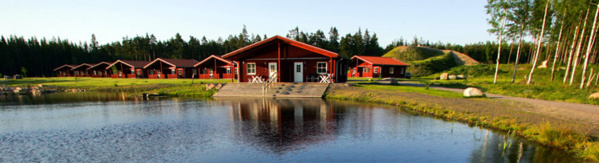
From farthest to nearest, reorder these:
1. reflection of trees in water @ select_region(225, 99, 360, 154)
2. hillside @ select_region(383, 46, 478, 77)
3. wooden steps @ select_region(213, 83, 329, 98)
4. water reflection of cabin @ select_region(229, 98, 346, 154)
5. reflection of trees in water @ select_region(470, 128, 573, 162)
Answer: hillside @ select_region(383, 46, 478, 77)
wooden steps @ select_region(213, 83, 329, 98)
water reflection of cabin @ select_region(229, 98, 346, 154)
reflection of trees in water @ select_region(225, 99, 360, 154)
reflection of trees in water @ select_region(470, 128, 573, 162)

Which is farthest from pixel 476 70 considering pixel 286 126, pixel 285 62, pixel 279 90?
pixel 286 126

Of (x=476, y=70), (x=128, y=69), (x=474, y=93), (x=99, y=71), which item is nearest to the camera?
(x=474, y=93)

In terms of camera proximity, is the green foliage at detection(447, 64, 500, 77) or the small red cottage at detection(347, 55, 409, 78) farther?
the small red cottage at detection(347, 55, 409, 78)

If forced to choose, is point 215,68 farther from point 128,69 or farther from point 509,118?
point 509,118

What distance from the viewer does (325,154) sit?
27.4ft

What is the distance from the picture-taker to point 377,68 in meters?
49.3

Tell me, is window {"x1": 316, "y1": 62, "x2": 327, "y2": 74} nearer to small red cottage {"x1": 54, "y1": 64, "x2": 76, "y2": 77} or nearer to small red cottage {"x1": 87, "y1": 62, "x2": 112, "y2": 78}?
small red cottage {"x1": 87, "y1": 62, "x2": 112, "y2": 78}

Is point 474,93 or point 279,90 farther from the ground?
point 474,93

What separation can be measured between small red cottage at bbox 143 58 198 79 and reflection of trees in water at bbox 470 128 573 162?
5193cm

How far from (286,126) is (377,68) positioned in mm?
39917

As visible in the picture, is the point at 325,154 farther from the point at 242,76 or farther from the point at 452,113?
the point at 242,76

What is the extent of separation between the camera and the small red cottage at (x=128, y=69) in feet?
189

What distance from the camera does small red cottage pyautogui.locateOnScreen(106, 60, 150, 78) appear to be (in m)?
57.6

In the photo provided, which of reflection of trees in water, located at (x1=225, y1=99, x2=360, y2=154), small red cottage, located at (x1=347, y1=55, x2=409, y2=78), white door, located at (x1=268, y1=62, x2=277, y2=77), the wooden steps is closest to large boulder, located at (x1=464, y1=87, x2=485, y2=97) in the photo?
reflection of trees in water, located at (x1=225, y1=99, x2=360, y2=154)
